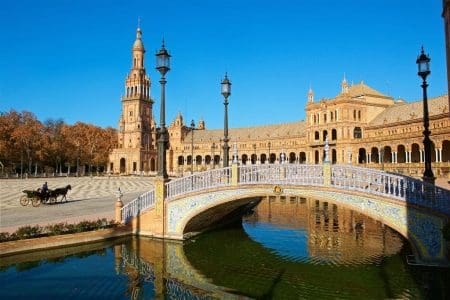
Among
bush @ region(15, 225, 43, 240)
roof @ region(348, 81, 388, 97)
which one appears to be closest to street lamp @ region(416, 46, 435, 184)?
bush @ region(15, 225, 43, 240)

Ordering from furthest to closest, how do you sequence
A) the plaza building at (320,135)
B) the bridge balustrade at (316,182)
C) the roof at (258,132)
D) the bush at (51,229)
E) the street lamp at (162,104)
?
the roof at (258,132) → the plaza building at (320,135) → the street lamp at (162,104) → the bush at (51,229) → the bridge balustrade at (316,182)

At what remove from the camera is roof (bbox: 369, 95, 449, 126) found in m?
56.8

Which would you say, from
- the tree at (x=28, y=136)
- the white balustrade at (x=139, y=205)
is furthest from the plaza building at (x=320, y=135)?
the tree at (x=28, y=136)

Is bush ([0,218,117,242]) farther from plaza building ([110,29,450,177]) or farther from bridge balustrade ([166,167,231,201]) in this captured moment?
plaza building ([110,29,450,177])

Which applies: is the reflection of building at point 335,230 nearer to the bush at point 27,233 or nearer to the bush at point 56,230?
the bush at point 56,230

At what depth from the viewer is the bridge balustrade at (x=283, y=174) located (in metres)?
12.9

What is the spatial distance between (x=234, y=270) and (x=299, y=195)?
3413 millimetres

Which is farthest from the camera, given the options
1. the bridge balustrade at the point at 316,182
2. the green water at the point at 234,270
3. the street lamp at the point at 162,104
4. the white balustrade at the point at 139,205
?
the white balustrade at the point at 139,205

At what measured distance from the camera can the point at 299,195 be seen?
1312cm

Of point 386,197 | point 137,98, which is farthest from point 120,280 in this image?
point 137,98

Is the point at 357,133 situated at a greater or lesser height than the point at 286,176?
greater

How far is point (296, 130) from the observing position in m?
85.6

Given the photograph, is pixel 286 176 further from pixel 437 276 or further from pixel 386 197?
pixel 437 276

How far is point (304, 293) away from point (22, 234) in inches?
386
